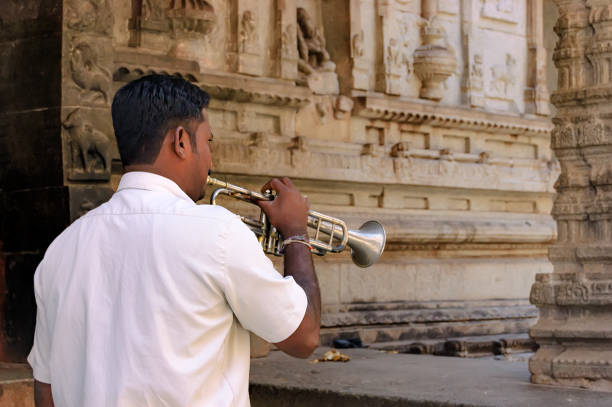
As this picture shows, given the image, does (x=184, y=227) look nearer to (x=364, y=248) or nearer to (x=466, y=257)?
(x=364, y=248)

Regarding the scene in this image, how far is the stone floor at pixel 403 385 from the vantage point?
17.9ft

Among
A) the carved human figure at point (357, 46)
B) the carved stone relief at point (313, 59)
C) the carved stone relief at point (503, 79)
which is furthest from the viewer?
the carved stone relief at point (503, 79)

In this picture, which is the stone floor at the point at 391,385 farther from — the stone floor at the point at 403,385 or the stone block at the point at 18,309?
the stone block at the point at 18,309

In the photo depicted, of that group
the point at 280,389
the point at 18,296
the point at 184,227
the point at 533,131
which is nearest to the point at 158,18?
the point at 18,296

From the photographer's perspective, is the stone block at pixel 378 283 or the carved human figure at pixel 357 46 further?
the carved human figure at pixel 357 46

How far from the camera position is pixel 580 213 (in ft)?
19.7

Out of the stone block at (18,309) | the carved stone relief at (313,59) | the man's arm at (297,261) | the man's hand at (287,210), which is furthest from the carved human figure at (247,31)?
the man's hand at (287,210)

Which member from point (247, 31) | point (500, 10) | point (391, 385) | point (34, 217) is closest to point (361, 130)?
point (247, 31)

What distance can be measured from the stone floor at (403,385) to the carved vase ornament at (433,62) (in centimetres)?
405

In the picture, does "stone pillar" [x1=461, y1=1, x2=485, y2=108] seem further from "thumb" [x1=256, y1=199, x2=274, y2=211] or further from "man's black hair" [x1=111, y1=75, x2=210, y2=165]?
"man's black hair" [x1=111, y1=75, x2=210, y2=165]

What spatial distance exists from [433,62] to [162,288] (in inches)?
346

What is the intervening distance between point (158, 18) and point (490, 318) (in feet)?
15.6

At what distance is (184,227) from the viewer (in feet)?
7.59

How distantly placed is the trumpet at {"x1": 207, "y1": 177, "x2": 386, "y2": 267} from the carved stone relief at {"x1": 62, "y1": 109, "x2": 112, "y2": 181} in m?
2.85
